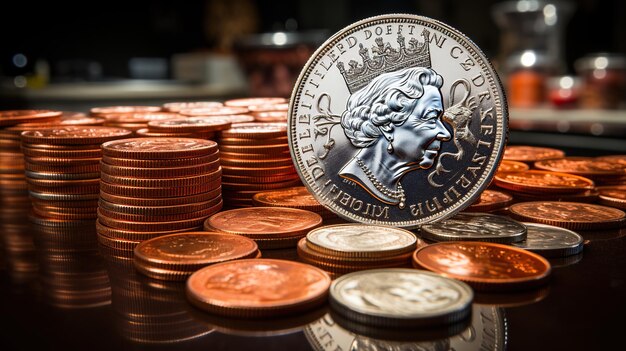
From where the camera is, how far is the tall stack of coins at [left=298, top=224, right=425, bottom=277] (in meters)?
0.98

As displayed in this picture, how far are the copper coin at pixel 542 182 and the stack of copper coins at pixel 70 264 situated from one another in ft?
2.91

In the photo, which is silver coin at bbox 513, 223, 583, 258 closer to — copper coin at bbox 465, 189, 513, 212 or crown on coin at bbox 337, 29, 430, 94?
copper coin at bbox 465, 189, 513, 212

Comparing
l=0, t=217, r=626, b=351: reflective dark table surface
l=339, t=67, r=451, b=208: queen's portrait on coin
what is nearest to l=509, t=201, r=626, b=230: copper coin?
l=0, t=217, r=626, b=351: reflective dark table surface

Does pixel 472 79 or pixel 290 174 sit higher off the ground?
pixel 472 79

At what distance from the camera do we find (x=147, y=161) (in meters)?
1.15

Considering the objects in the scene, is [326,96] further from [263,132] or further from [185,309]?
[185,309]

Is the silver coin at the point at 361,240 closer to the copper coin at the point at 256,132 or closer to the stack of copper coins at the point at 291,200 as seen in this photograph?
the stack of copper coins at the point at 291,200

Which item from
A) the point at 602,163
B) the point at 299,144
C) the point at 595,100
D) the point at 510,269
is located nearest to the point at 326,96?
the point at 299,144

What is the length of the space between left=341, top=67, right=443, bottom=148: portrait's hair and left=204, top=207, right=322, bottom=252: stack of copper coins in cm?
18

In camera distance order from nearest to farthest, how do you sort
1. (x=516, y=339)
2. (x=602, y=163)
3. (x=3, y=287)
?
(x=516, y=339)
(x=3, y=287)
(x=602, y=163)

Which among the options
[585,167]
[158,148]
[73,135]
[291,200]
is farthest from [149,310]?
[585,167]

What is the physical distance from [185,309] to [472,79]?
63cm

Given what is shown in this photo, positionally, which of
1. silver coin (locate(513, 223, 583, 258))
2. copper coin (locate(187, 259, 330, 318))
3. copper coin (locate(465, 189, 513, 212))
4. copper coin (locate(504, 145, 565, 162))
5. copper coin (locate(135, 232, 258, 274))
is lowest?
copper coin (locate(187, 259, 330, 318))

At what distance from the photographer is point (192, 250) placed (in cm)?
102
